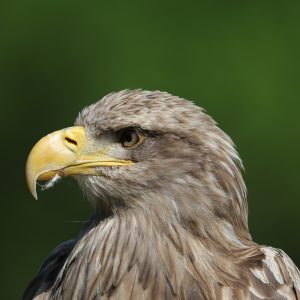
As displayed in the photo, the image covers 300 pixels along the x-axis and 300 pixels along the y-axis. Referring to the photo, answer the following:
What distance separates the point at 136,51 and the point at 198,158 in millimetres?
3767

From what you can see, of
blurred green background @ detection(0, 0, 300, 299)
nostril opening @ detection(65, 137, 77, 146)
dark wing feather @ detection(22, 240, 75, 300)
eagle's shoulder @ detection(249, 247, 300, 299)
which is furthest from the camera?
blurred green background @ detection(0, 0, 300, 299)

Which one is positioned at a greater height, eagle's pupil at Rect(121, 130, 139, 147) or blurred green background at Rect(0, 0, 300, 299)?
eagle's pupil at Rect(121, 130, 139, 147)

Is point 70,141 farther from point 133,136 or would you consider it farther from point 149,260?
point 149,260

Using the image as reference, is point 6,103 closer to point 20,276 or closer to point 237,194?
point 20,276

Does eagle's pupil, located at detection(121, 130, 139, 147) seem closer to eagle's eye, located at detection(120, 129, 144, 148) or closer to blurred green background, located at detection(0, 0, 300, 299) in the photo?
eagle's eye, located at detection(120, 129, 144, 148)

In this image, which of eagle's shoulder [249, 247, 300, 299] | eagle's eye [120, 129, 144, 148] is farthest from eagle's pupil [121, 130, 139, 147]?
eagle's shoulder [249, 247, 300, 299]

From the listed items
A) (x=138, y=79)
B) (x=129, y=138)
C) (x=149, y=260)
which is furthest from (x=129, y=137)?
(x=138, y=79)

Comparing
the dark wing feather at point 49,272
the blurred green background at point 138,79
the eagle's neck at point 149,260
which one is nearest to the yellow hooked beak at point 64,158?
the eagle's neck at point 149,260

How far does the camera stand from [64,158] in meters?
4.93

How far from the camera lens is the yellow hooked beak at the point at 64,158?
16.0 feet

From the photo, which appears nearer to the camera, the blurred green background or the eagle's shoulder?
the eagle's shoulder

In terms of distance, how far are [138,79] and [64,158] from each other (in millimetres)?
3510

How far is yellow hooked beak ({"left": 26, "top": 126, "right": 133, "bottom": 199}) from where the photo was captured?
4.87 meters

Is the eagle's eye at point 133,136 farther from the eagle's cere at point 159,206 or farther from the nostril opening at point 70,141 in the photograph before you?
the nostril opening at point 70,141
